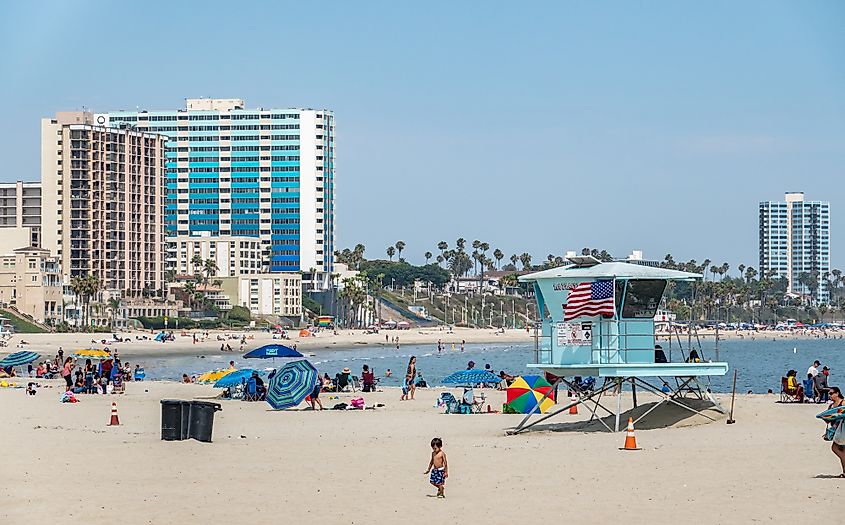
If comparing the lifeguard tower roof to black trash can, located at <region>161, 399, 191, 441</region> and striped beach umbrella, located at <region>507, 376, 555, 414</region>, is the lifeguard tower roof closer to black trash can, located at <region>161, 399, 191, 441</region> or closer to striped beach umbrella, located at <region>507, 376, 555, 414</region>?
striped beach umbrella, located at <region>507, 376, 555, 414</region>

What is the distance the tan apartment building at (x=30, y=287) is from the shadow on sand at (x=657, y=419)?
126 metres

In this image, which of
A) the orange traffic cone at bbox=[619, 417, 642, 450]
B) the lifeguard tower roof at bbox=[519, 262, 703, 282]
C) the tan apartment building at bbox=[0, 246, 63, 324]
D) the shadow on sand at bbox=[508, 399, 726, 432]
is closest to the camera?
the orange traffic cone at bbox=[619, 417, 642, 450]

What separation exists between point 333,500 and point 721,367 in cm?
1328

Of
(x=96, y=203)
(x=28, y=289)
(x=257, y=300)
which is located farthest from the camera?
(x=257, y=300)

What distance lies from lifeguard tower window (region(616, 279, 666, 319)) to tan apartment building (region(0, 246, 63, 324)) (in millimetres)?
128080

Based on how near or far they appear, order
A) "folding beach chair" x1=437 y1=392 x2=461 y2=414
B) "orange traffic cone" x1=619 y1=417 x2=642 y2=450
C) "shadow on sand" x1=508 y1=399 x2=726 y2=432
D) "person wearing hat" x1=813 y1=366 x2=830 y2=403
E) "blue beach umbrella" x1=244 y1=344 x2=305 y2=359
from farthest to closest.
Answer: "blue beach umbrella" x1=244 y1=344 x2=305 y2=359 → "person wearing hat" x1=813 y1=366 x2=830 y2=403 → "folding beach chair" x1=437 y1=392 x2=461 y2=414 → "shadow on sand" x1=508 y1=399 x2=726 y2=432 → "orange traffic cone" x1=619 y1=417 x2=642 y2=450

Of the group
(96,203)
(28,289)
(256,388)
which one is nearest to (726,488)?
(256,388)

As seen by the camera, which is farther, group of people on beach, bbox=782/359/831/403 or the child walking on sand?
group of people on beach, bbox=782/359/831/403

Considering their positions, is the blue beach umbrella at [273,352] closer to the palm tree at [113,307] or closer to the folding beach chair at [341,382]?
the folding beach chair at [341,382]

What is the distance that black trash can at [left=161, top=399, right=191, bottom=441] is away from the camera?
24.4 metres

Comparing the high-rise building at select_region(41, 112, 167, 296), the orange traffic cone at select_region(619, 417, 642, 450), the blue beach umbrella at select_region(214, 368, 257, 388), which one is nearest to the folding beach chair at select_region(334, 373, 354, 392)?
the blue beach umbrella at select_region(214, 368, 257, 388)

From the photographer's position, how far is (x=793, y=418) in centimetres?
2914

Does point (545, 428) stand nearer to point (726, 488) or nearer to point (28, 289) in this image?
point (726, 488)

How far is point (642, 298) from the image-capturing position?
26.7 metres
